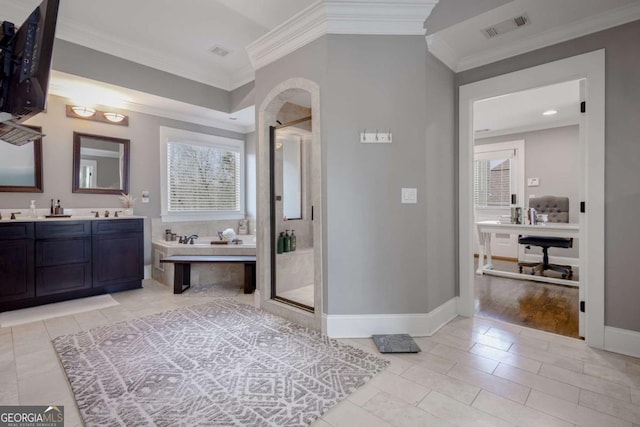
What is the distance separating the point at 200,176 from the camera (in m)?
5.39

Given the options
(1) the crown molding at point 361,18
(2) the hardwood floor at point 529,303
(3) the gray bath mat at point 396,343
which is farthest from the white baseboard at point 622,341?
(1) the crown molding at point 361,18

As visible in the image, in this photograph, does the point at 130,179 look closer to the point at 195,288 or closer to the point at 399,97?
the point at 195,288

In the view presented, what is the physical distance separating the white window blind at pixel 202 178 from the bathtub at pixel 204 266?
880 mm

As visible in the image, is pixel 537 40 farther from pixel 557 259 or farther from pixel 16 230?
pixel 16 230

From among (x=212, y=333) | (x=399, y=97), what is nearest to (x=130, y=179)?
(x=212, y=333)

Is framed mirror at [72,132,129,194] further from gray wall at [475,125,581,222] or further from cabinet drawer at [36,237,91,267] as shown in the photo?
gray wall at [475,125,581,222]

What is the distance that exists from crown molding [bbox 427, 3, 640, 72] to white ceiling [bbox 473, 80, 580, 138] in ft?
2.96

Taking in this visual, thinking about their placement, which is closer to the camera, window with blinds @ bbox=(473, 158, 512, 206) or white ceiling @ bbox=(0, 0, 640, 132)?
white ceiling @ bbox=(0, 0, 640, 132)

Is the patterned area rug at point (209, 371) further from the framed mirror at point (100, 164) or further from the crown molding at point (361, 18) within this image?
the crown molding at point (361, 18)

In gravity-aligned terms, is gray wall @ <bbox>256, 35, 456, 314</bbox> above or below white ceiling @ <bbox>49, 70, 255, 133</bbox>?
below

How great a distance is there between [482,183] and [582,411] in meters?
5.81

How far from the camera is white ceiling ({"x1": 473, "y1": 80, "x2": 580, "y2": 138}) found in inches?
166

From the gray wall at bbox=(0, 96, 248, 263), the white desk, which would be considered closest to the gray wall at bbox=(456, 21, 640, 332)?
the white desk

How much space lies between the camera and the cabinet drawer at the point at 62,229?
3472mm
